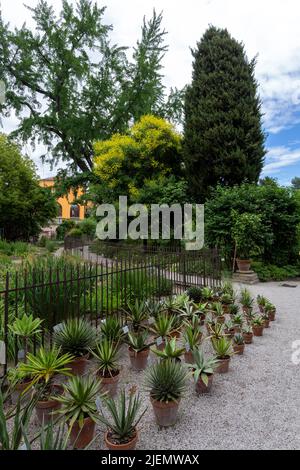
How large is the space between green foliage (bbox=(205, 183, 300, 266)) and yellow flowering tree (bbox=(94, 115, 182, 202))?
436 centimetres

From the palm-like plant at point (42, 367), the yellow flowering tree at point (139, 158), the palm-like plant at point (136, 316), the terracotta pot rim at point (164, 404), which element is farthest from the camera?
the yellow flowering tree at point (139, 158)

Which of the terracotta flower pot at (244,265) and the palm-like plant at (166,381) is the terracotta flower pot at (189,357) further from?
the terracotta flower pot at (244,265)

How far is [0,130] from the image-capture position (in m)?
21.9

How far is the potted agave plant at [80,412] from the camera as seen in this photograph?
237 cm

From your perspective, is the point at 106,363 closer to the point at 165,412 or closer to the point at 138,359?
the point at 138,359

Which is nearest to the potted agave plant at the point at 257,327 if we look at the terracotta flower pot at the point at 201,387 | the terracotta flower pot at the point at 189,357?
the terracotta flower pot at the point at 189,357

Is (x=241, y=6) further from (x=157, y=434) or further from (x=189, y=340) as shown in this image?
(x=157, y=434)

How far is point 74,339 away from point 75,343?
0.17 ft

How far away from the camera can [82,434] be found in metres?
2.39

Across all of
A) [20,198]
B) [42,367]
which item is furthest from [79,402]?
[20,198]

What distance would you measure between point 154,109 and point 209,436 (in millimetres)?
22477

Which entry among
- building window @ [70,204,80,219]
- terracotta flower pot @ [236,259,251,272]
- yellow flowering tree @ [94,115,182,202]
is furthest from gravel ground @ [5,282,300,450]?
building window @ [70,204,80,219]

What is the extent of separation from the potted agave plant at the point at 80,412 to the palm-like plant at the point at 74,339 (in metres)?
0.99

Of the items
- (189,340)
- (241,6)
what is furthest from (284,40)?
(189,340)
